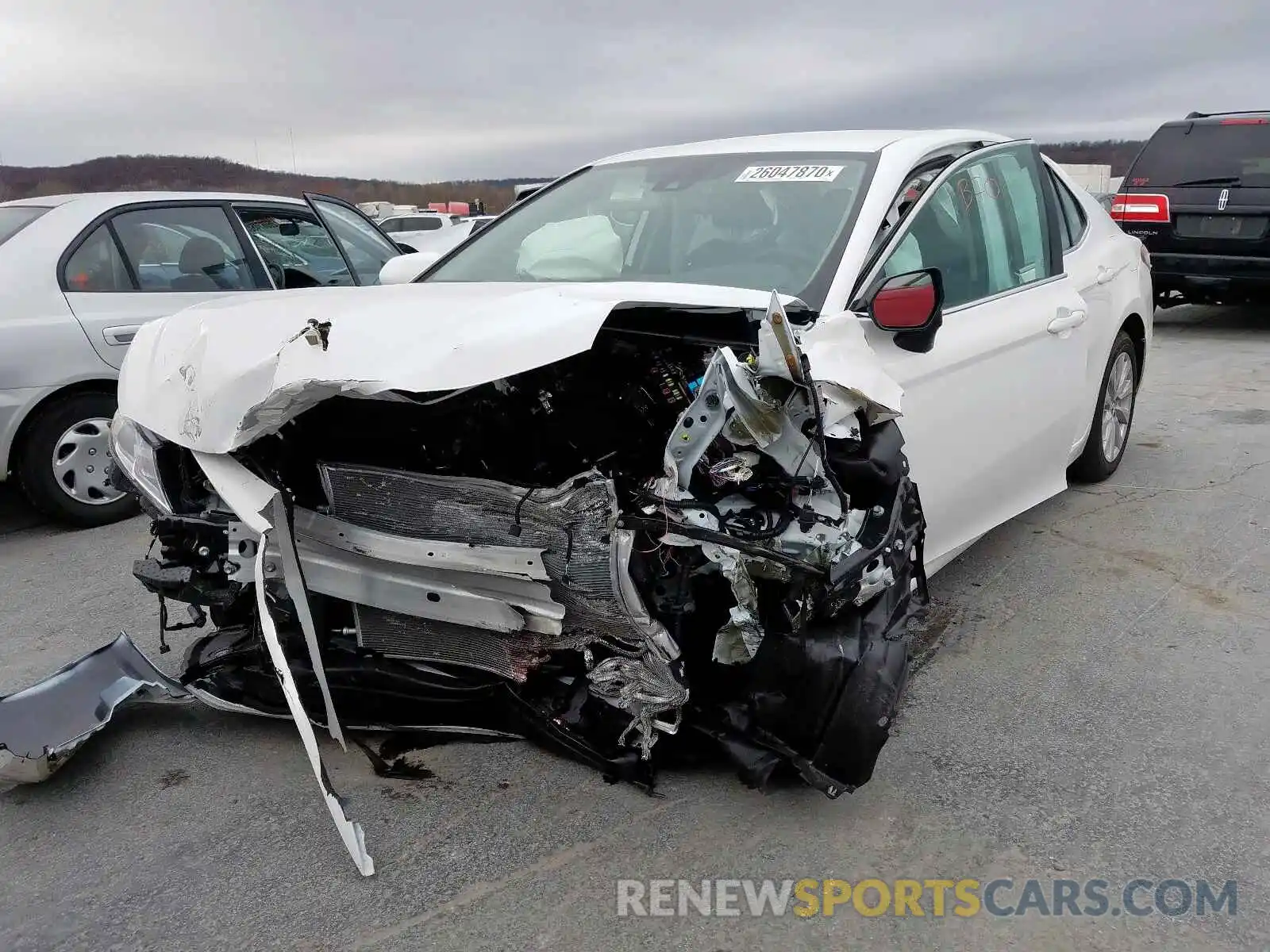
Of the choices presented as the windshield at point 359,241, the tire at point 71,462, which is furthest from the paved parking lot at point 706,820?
the windshield at point 359,241

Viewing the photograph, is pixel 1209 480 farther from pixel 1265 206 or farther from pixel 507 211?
pixel 1265 206

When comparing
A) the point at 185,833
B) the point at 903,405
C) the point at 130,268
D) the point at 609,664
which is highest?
the point at 130,268

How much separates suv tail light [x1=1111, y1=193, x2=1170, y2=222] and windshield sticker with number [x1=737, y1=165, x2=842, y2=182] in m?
7.20

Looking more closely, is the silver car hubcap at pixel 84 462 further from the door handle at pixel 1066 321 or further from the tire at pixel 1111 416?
the tire at pixel 1111 416

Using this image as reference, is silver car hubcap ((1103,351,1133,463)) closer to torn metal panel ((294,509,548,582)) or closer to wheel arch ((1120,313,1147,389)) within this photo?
wheel arch ((1120,313,1147,389))

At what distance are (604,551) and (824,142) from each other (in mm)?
2032

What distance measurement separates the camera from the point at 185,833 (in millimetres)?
2596

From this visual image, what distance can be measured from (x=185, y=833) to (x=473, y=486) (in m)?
1.16

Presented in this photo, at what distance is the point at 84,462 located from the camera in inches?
197

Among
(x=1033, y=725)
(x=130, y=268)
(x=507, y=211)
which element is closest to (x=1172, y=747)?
(x=1033, y=725)

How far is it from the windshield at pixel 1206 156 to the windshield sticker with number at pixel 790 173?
24.1ft

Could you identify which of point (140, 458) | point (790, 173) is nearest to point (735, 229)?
point (790, 173)

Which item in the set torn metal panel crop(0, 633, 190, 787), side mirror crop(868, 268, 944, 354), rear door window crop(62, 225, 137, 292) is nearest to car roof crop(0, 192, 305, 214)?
rear door window crop(62, 225, 137, 292)

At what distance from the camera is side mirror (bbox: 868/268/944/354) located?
9.42 ft
